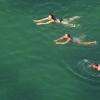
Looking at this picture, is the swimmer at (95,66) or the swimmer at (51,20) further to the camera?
the swimmer at (51,20)

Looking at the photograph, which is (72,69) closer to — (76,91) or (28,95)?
(76,91)

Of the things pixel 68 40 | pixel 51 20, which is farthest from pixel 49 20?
pixel 68 40

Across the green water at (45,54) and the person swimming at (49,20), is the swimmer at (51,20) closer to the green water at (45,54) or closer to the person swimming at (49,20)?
the person swimming at (49,20)

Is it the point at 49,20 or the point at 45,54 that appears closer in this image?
the point at 45,54

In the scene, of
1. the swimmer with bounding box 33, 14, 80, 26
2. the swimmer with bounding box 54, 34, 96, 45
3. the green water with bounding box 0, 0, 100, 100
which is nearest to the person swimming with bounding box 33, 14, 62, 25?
the swimmer with bounding box 33, 14, 80, 26

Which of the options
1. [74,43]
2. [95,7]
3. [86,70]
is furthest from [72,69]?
[95,7]

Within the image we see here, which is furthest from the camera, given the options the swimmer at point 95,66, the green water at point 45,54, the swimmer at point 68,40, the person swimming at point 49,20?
the person swimming at point 49,20

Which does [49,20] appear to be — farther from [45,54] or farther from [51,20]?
[45,54]

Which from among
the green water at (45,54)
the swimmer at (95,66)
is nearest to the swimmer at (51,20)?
the green water at (45,54)
